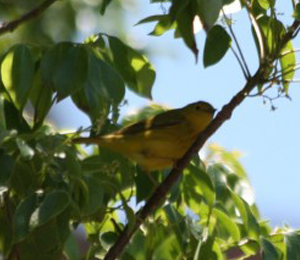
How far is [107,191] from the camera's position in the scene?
→ 2.70 metres

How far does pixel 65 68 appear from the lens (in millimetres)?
2572

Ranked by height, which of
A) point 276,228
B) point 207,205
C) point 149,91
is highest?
point 149,91

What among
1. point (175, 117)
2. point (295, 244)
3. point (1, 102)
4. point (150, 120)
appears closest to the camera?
point (1, 102)

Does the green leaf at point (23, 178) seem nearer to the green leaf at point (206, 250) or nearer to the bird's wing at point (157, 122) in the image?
the green leaf at point (206, 250)

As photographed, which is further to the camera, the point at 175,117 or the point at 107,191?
the point at 175,117

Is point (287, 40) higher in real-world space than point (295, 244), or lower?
higher

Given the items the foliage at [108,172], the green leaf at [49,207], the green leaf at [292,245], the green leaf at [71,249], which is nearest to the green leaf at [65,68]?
the foliage at [108,172]

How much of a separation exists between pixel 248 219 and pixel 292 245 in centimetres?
17

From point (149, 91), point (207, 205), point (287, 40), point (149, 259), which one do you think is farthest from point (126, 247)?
point (287, 40)

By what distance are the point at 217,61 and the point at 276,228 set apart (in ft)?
2.27

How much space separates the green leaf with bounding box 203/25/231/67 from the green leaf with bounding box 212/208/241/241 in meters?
0.51

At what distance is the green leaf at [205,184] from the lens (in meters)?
2.73

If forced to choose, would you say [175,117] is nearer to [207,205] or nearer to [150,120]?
[150,120]

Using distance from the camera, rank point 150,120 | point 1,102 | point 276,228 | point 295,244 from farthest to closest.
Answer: point 150,120
point 276,228
point 295,244
point 1,102
